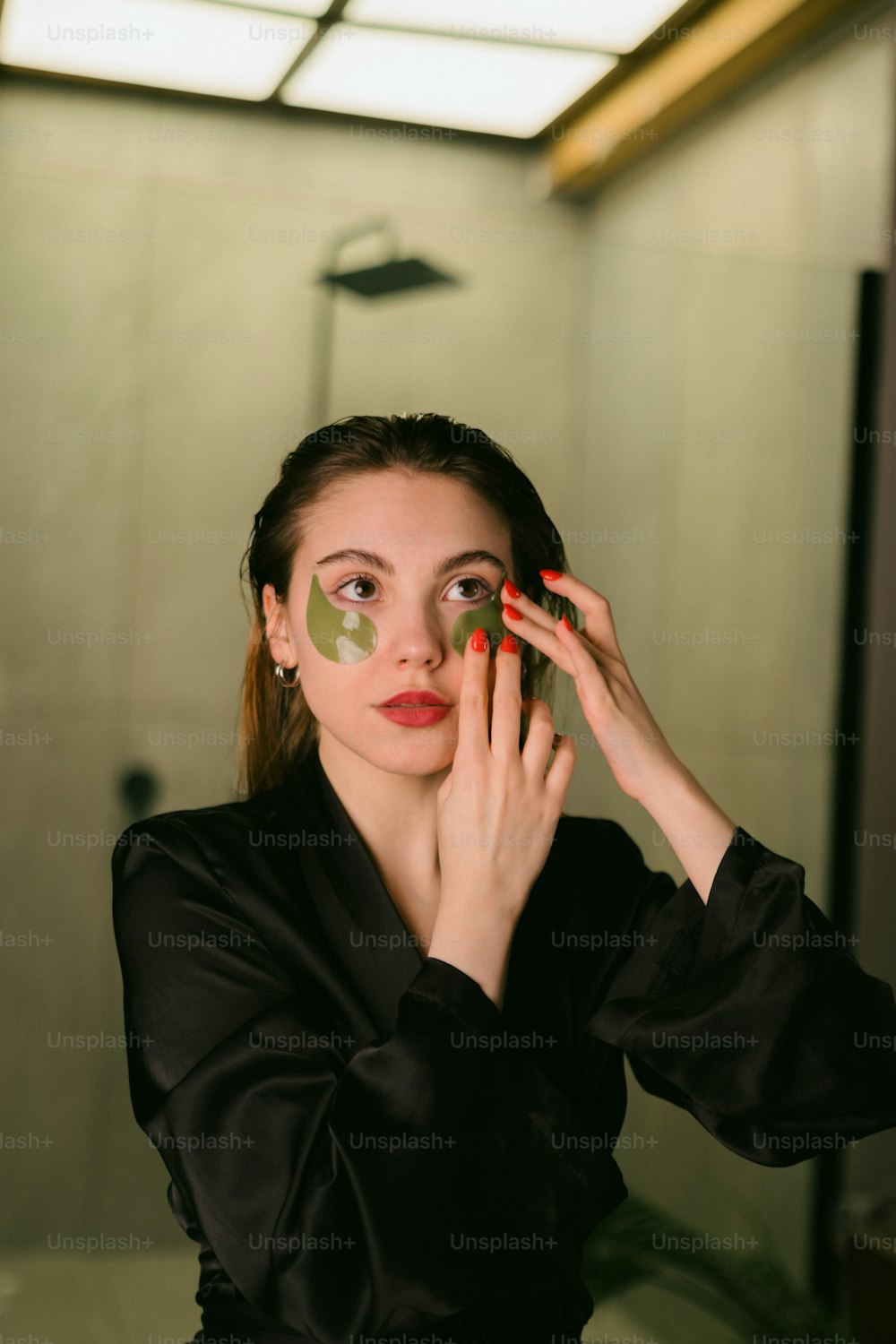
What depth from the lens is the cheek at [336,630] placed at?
1.22 metres

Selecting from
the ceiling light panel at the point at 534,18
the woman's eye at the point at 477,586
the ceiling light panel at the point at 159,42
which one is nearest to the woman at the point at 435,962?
the woman's eye at the point at 477,586

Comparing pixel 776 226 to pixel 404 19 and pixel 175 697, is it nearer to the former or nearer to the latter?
pixel 404 19

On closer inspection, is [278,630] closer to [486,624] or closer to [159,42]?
[486,624]

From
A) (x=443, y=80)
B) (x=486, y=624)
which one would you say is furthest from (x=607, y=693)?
(x=443, y=80)

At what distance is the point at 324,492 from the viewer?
1.28m

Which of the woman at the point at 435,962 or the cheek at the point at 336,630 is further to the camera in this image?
the cheek at the point at 336,630

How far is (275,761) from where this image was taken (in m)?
1.47

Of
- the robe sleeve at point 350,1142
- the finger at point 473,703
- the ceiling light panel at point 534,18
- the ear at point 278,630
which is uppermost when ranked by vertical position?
the ceiling light panel at point 534,18

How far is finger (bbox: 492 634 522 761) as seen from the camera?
1145 millimetres

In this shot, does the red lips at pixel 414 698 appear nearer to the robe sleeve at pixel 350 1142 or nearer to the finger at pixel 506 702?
the finger at pixel 506 702

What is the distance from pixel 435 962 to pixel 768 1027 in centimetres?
30

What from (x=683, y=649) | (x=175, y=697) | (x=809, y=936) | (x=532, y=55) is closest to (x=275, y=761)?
(x=809, y=936)

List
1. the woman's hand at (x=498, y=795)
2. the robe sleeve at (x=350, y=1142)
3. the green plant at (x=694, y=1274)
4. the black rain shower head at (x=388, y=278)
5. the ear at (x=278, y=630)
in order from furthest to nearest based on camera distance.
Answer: the black rain shower head at (x=388, y=278)
the green plant at (x=694, y=1274)
the ear at (x=278, y=630)
the woman's hand at (x=498, y=795)
the robe sleeve at (x=350, y=1142)

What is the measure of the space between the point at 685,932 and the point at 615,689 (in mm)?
244
